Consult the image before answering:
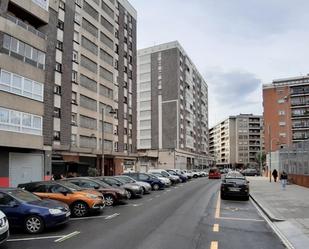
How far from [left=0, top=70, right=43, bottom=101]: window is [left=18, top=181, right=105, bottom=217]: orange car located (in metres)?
11.9

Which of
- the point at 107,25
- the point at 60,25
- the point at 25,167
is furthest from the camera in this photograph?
the point at 107,25

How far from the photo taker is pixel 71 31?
48656mm

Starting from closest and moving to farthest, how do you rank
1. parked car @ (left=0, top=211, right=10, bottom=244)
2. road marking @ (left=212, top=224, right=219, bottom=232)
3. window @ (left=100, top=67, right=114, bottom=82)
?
1. parked car @ (left=0, top=211, right=10, bottom=244)
2. road marking @ (left=212, top=224, right=219, bottom=232)
3. window @ (left=100, top=67, right=114, bottom=82)

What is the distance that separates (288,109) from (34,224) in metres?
101

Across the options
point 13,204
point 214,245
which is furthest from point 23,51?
point 214,245

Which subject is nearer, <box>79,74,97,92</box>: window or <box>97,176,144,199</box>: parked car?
<box>97,176,144,199</box>: parked car

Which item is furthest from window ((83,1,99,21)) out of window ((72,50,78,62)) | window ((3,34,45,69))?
window ((3,34,45,69))

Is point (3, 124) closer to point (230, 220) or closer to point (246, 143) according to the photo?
point (230, 220)

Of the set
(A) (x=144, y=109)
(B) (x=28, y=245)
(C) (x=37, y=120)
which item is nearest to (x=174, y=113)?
(A) (x=144, y=109)

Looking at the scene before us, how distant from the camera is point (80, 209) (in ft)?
52.1

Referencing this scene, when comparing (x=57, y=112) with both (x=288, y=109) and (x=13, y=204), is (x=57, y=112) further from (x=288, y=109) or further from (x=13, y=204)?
(x=288, y=109)

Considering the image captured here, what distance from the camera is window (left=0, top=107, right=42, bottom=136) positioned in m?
26.1

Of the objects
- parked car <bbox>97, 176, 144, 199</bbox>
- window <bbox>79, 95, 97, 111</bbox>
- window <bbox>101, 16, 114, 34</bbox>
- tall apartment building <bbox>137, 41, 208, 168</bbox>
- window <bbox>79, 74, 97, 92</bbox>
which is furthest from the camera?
tall apartment building <bbox>137, 41, 208, 168</bbox>

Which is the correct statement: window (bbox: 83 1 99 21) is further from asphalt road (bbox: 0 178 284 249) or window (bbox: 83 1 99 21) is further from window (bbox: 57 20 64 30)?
asphalt road (bbox: 0 178 284 249)
